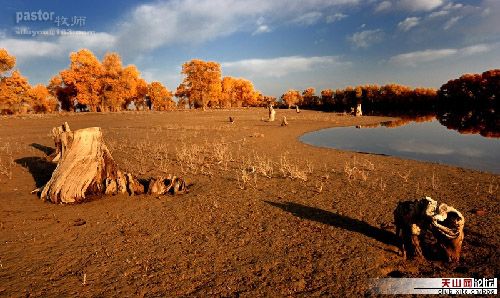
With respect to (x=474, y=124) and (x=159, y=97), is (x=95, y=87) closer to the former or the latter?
(x=159, y=97)

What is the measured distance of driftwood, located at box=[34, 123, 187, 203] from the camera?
952 cm

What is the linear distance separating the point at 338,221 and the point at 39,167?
12.6 m

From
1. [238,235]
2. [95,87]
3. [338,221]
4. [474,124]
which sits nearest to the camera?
[238,235]

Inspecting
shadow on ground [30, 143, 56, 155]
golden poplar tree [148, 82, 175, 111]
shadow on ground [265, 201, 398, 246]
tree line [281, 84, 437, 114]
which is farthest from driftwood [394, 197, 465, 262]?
golden poplar tree [148, 82, 175, 111]

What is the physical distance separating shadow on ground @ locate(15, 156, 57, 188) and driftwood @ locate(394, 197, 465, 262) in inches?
450

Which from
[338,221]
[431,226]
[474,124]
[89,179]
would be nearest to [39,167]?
[89,179]

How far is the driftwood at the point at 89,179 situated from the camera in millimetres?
9523

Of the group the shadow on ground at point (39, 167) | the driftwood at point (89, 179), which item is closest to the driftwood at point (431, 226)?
the driftwood at point (89, 179)

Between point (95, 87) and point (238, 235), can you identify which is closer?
point (238, 235)

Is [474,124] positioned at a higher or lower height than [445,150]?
higher

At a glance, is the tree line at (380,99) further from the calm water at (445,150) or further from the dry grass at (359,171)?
the dry grass at (359,171)

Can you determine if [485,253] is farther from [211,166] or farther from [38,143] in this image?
[38,143]

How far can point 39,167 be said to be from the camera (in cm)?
1394

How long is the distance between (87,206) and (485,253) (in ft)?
30.6
